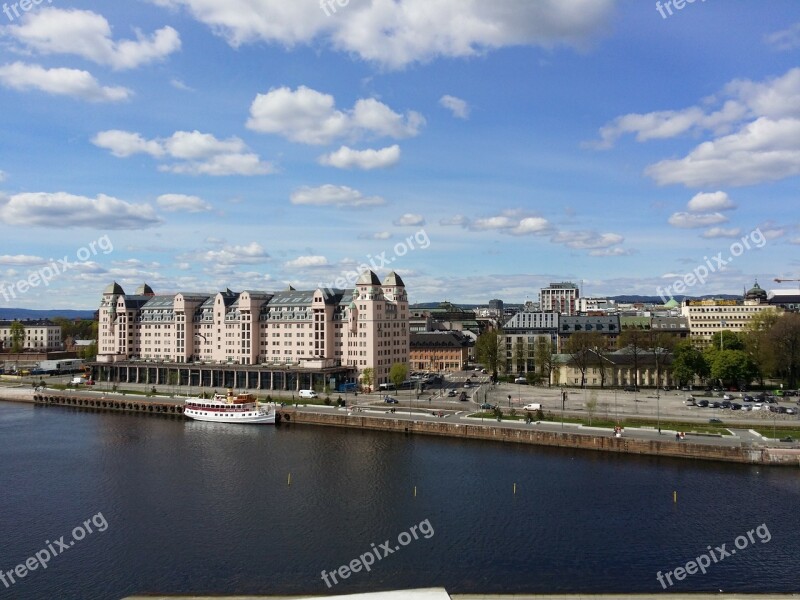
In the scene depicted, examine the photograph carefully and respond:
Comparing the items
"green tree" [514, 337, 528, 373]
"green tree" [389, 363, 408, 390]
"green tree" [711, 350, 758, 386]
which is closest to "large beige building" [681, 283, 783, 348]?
"green tree" [514, 337, 528, 373]

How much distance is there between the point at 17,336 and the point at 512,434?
521 feet

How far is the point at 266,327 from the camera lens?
116438 mm

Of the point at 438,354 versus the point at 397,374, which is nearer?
the point at 397,374

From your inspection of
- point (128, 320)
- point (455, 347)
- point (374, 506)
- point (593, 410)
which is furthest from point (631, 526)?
point (128, 320)

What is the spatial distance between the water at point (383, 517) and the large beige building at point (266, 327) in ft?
134

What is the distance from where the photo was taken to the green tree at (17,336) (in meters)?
170

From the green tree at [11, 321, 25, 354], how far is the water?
117997 mm

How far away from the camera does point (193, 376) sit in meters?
119

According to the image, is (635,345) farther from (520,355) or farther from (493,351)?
(520,355)

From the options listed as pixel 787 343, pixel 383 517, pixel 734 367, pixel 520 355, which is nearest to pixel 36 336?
pixel 520 355

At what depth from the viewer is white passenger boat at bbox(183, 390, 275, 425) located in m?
84.0

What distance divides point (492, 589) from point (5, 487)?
42.8 meters

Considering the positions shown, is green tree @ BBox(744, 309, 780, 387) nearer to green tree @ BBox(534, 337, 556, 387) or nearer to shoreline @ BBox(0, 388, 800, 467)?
green tree @ BBox(534, 337, 556, 387)

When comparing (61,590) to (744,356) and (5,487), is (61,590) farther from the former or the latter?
(744,356)
